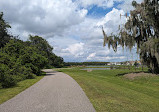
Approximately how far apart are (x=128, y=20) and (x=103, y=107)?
17.8 m

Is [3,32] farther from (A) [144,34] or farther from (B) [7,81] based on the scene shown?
(A) [144,34]

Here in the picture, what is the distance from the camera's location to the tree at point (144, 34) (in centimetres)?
1739

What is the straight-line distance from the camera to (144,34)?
20.4 m

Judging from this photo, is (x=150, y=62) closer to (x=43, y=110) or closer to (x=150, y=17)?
(x=150, y=17)

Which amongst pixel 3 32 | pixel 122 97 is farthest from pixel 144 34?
pixel 3 32

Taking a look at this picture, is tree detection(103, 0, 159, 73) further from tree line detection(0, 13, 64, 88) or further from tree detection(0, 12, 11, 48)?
tree detection(0, 12, 11, 48)

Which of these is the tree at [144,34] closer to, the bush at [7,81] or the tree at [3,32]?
the bush at [7,81]

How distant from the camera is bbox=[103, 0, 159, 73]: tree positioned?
1739cm

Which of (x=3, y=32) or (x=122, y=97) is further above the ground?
(x=3, y=32)

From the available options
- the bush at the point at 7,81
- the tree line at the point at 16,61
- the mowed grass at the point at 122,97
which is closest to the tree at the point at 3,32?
the tree line at the point at 16,61

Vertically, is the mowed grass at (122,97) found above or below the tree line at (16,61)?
below

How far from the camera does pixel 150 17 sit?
17.7 metres

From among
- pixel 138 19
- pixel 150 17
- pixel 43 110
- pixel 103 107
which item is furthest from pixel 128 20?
pixel 43 110

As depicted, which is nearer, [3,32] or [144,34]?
[144,34]
